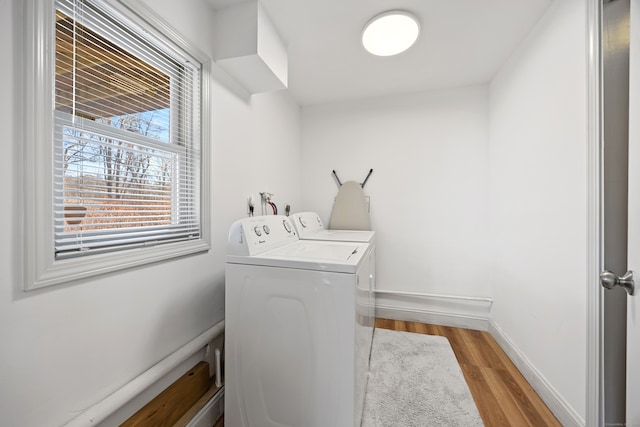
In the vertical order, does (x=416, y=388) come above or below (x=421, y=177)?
below

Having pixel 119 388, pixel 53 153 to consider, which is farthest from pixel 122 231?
pixel 119 388

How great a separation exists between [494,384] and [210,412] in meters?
1.81

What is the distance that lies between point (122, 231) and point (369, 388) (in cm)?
170

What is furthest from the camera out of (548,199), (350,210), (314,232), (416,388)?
(350,210)

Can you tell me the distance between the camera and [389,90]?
253cm

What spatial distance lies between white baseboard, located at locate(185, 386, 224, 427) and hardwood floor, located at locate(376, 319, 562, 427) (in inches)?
59.0

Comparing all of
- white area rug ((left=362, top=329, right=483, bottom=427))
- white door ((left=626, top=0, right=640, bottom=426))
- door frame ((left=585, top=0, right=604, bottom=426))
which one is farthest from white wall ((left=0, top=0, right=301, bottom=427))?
door frame ((left=585, top=0, right=604, bottom=426))

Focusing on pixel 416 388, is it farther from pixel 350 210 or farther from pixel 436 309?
pixel 350 210

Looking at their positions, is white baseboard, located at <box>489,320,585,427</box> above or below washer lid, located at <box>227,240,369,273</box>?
below

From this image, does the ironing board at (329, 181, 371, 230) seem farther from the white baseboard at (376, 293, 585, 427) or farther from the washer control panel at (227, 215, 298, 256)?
the washer control panel at (227, 215, 298, 256)

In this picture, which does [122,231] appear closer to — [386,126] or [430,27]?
[430,27]

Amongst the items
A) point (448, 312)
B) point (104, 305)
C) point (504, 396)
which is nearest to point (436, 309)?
point (448, 312)

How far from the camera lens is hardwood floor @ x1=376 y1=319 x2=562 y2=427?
4.47 feet

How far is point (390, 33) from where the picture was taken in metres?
1.66
